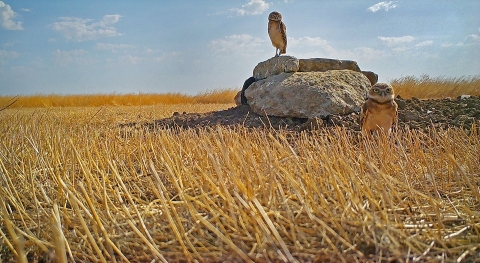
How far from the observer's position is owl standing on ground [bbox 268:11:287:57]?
8359 mm

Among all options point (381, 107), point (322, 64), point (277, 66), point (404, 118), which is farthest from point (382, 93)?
point (322, 64)

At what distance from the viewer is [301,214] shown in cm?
195

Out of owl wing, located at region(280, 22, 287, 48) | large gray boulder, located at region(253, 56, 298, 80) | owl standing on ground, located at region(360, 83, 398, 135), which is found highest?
owl wing, located at region(280, 22, 287, 48)

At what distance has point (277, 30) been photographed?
839 cm

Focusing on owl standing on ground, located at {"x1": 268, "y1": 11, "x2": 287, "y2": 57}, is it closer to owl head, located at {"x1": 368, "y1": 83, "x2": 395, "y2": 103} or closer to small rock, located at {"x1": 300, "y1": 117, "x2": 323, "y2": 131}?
small rock, located at {"x1": 300, "y1": 117, "x2": 323, "y2": 131}

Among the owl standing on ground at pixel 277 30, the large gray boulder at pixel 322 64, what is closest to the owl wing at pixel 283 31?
the owl standing on ground at pixel 277 30

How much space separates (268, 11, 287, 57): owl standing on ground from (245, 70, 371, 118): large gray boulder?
1.87 meters

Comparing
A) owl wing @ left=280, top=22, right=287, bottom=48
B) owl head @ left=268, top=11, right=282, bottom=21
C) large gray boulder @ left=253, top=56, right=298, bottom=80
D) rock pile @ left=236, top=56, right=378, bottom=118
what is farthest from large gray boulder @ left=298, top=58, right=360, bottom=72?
owl head @ left=268, top=11, right=282, bottom=21

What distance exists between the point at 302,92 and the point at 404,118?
169 cm

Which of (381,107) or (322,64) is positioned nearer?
(381,107)

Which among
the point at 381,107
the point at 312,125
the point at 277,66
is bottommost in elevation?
the point at 312,125

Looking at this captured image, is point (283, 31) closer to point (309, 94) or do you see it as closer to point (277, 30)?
point (277, 30)

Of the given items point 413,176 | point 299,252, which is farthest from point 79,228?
point 413,176

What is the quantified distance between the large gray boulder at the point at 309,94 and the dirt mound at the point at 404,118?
0.16 m
